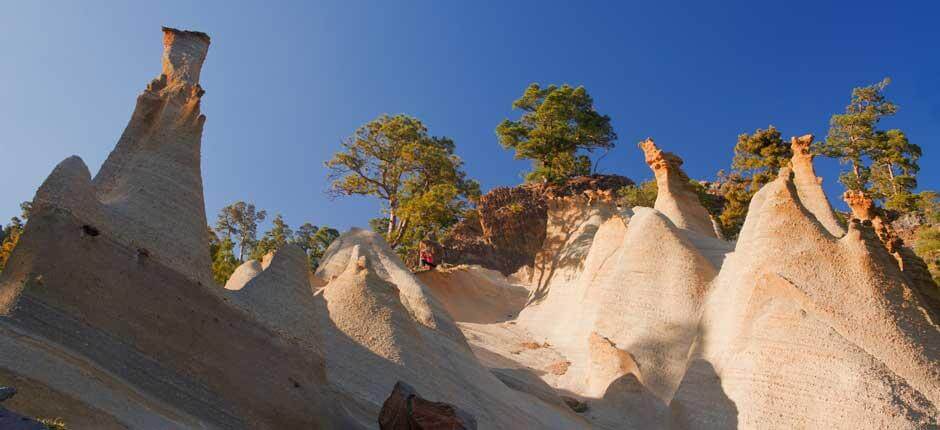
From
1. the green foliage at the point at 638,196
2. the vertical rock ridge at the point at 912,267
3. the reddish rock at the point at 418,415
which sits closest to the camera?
the reddish rock at the point at 418,415

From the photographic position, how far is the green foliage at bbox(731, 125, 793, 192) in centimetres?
3547

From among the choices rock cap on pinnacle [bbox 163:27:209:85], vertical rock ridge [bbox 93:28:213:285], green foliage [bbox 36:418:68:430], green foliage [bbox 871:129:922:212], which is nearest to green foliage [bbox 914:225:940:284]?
green foliage [bbox 871:129:922:212]

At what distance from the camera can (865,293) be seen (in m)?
12.0

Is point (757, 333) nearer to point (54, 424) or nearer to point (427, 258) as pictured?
point (54, 424)

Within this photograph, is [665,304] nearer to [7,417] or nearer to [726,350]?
[726,350]

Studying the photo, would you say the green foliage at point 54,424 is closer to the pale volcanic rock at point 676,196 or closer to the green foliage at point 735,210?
the pale volcanic rock at point 676,196

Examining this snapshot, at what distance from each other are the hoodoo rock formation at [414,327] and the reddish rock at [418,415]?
24 millimetres

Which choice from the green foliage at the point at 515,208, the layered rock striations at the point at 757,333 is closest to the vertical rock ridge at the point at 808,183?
the layered rock striations at the point at 757,333

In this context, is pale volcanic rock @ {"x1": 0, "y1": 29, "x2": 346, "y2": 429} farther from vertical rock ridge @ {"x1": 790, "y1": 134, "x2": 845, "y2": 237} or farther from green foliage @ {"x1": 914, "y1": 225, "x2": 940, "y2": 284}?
green foliage @ {"x1": 914, "y1": 225, "x2": 940, "y2": 284}

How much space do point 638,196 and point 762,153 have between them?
6.57 m

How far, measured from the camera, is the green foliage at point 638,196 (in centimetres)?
3712

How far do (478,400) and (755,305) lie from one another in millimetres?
5374

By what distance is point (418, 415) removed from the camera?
24.8ft

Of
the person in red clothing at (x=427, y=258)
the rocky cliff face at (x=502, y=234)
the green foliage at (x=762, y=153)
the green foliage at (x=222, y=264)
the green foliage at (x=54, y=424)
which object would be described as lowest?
the green foliage at (x=54, y=424)
